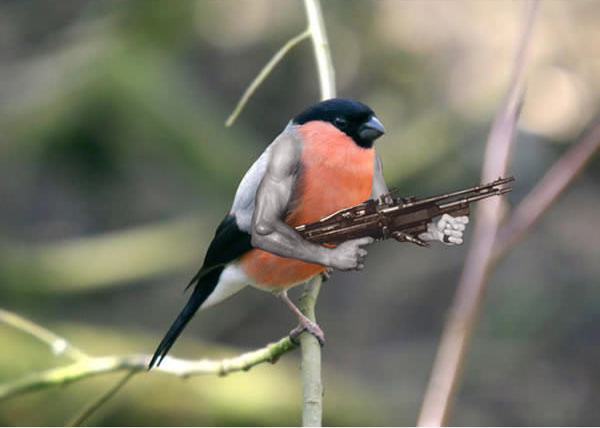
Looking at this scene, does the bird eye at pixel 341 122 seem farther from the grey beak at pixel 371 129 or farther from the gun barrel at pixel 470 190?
the gun barrel at pixel 470 190

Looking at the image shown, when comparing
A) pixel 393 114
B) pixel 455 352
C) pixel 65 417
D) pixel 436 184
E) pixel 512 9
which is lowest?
pixel 455 352

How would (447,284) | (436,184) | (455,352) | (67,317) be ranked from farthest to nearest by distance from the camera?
(447,284) → (67,317) → (436,184) → (455,352)

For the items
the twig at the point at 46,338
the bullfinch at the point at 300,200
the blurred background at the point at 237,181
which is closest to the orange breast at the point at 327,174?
the bullfinch at the point at 300,200

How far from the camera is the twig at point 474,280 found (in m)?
0.44

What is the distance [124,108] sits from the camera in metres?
1.91

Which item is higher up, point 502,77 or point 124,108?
point 502,77

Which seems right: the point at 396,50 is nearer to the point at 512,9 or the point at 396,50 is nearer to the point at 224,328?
the point at 512,9

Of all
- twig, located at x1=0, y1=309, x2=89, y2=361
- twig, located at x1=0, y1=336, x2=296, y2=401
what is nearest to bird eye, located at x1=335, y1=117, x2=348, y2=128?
twig, located at x1=0, y1=336, x2=296, y2=401

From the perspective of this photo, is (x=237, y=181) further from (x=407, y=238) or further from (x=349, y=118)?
(x=407, y=238)

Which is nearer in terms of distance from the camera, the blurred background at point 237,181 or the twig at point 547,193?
the twig at point 547,193

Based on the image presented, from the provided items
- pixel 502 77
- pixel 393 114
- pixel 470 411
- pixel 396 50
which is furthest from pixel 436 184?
pixel 470 411

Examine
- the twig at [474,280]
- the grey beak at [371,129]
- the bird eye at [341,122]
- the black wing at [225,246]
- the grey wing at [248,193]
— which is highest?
the bird eye at [341,122]

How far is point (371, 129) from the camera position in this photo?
0.68m

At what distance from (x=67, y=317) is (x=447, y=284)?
72.5 inches
